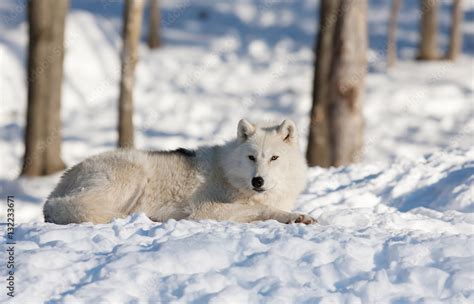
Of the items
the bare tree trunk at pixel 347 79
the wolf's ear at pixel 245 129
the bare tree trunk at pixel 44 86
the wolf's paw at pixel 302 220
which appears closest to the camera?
the wolf's paw at pixel 302 220

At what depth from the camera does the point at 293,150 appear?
7.45m

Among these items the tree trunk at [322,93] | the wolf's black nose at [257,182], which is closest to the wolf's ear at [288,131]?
the wolf's black nose at [257,182]

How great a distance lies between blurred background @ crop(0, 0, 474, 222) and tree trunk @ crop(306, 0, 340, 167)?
0.02 m

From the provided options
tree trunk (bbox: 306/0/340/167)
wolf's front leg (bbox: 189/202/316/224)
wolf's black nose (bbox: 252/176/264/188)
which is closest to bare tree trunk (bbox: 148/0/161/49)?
tree trunk (bbox: 306/0/340/167)

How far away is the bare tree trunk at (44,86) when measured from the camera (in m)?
13.4

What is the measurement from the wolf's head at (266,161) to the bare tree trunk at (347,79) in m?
5.51

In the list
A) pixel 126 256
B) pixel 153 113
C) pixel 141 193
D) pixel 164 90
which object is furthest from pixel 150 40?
pixel 126 256

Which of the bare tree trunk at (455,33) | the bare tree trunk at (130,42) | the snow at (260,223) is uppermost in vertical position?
the bare tree trunk at (455,33)

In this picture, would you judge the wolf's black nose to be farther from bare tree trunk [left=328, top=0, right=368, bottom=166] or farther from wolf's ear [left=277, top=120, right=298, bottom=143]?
bare tree trunk [left=328, top=0, right=368, bottom=166]

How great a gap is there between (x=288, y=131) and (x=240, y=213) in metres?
0.95

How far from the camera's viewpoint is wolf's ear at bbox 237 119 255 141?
24.0 feet

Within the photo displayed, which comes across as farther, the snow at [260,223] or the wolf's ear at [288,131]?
the wolf's ear at [288,131]

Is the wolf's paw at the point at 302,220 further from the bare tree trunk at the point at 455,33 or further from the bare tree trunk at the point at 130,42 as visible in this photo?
the bare tree trunk at the point at 455,33

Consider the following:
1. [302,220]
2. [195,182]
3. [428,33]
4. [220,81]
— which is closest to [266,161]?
[302,220]
